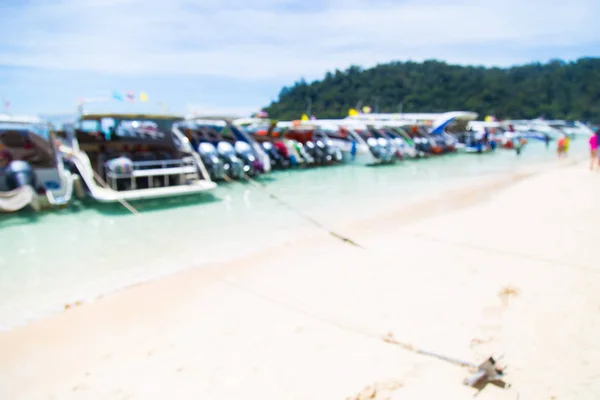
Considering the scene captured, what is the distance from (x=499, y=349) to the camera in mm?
3656

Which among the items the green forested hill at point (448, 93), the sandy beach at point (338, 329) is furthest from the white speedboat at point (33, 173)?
the green forested hill at point (448, 93)

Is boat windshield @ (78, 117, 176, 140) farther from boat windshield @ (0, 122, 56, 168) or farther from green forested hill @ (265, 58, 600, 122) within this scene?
green forested hill @ (265, 58, 600, 122)

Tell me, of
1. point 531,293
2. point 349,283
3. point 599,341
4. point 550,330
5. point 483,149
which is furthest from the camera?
point 483,149

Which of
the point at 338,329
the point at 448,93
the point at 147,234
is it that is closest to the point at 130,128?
the point at 147,234

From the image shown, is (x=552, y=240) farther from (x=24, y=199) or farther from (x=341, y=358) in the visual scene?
(x=24, y=199)

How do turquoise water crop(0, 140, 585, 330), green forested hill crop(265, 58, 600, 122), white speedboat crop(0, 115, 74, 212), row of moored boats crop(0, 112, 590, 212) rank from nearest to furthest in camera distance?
turquoise water crop(0, 140, 585, 330), white speedboat crop(0, 115, 74, 212), row of moored boats crop(0, 112, 590, 212), green forested hill crop(265, 58, 600, 122)

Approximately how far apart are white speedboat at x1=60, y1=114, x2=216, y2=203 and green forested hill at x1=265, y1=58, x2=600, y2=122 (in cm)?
6229

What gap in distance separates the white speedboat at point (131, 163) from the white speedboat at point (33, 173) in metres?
0.50

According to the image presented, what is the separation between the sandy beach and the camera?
3.37 meters

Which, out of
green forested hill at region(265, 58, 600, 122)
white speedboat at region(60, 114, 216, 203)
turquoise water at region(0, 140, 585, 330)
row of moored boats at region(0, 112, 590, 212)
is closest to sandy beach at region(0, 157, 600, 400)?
turquoise water at region(0, 140, 585, 330)

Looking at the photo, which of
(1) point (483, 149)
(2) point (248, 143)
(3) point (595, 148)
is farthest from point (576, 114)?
(2) point (248, 143)

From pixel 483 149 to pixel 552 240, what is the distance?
87.9 ft

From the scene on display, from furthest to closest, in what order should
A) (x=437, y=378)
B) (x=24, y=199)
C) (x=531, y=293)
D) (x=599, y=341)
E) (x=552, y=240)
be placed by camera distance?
(x=24, y=199), (x=552, y=240), (x=531, y=293), (x=599, y=341), (x=437, y=378)

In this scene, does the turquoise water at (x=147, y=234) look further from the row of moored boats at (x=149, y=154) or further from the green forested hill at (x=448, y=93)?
the green forested hill at (x=448, y=93)
